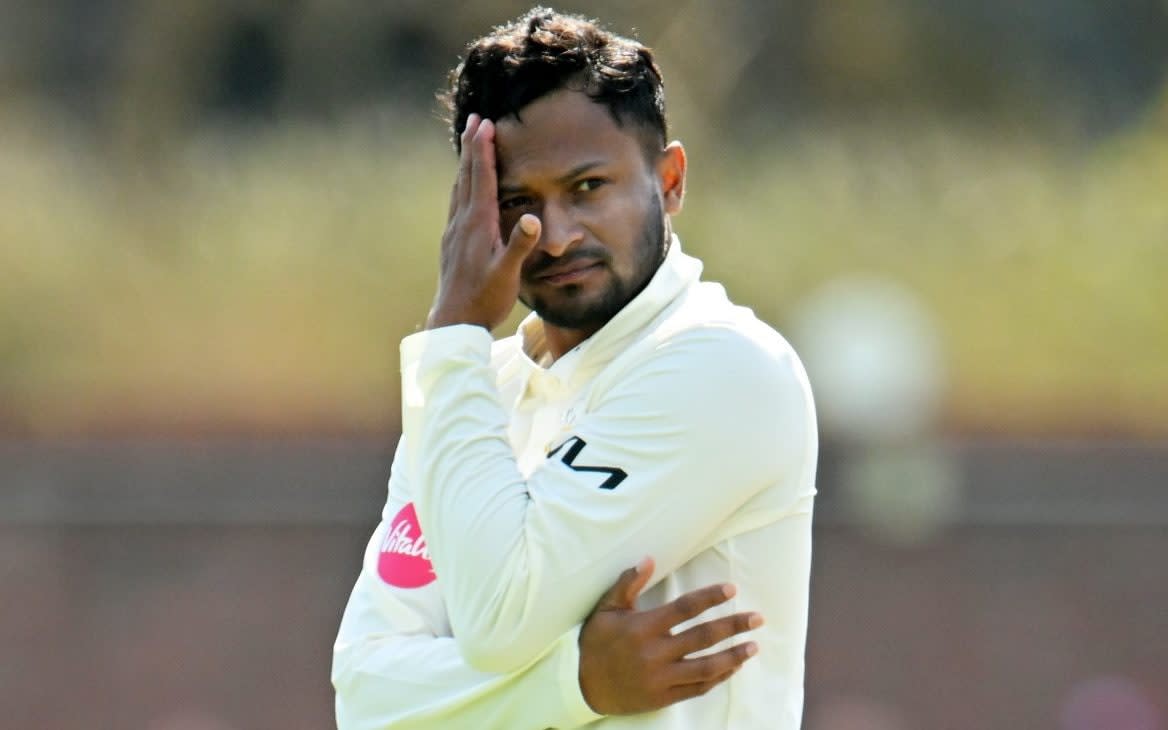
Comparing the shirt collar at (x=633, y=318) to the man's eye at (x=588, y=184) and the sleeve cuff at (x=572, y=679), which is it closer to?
the man's eye at (x=588, y=184)

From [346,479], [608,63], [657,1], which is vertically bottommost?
[346,479]

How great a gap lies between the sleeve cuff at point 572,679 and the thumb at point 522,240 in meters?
0.56

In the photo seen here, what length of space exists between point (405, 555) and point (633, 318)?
1.81 feet

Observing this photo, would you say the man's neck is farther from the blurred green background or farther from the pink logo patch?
the blurred green background

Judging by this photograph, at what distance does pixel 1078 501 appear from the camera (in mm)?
8367

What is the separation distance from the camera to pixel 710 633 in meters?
2.25

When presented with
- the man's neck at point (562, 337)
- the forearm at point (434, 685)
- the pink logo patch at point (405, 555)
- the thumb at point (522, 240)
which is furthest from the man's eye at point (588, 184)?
the forearm at point (434, 685)

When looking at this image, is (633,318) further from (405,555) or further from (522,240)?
(405,555)

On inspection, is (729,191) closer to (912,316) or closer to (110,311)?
(912,316)

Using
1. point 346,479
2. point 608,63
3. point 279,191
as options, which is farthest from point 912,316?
point 608,63

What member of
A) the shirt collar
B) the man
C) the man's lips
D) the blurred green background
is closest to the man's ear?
the man

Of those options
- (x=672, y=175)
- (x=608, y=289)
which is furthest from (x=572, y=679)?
(x=672, y=175)

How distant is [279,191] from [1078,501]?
20.1 ft

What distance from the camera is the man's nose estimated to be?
2520 millimetres
